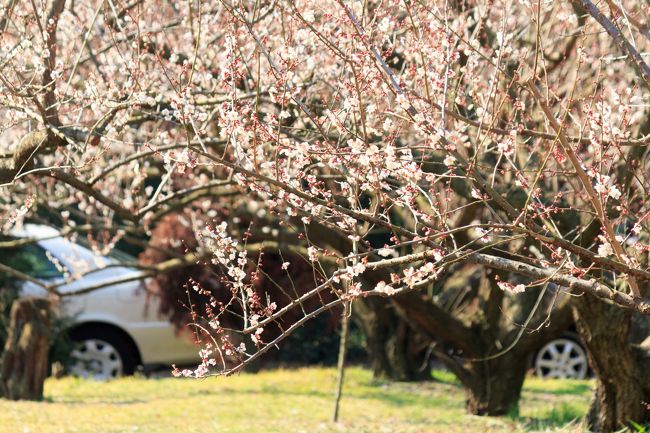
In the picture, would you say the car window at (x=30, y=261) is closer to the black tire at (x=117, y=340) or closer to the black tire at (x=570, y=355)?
the black tire at (x=117, y=340)

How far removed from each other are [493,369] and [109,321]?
16.9 ft

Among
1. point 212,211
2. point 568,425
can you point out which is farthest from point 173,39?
point 568,425

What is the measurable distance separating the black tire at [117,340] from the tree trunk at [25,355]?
2.54m

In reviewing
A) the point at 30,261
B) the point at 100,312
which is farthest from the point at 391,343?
the point at 30,261

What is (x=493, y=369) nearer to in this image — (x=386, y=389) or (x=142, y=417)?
(x=386, y=389)

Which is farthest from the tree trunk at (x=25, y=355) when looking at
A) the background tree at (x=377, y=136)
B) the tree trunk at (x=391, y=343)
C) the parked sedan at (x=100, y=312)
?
the tree trunk at (x=391, y=343)

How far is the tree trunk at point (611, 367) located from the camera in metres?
7.18

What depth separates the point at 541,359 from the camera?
12375 millimetres

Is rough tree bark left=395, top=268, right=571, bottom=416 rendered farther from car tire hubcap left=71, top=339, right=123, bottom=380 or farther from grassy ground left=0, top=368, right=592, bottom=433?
car tire hubcap left=71, top=339, right=123, bottom=380

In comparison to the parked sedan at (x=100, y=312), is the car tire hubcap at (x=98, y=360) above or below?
below

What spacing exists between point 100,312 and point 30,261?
103 cm

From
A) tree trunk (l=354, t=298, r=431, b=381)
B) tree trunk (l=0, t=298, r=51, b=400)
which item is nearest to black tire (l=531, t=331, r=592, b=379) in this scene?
tree trunk (l=354, t=298, r=431, b=381)

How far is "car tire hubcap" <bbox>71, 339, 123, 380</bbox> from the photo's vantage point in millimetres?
12266

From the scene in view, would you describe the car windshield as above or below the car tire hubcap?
above
